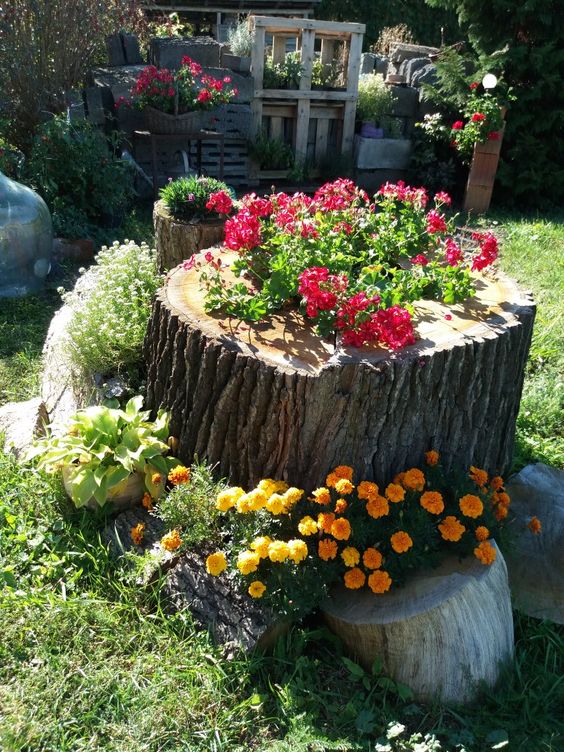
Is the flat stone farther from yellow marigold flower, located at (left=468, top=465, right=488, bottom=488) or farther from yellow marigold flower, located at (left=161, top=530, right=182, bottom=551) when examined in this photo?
yellow marigold flower, located at (left=161, top=530, right=182, bottom=551)

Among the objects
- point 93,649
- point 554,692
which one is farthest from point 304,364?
point 554,692

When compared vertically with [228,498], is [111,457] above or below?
below

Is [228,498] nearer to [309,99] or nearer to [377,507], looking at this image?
[377,507]

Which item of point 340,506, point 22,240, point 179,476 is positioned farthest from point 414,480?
point 22,240

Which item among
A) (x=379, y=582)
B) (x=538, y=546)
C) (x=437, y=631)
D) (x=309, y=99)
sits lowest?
(x=538, y=546)

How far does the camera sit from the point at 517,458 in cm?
355

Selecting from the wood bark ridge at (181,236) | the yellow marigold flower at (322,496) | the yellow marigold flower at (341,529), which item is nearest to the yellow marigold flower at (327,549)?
the yellow marigold flower at (341,529)

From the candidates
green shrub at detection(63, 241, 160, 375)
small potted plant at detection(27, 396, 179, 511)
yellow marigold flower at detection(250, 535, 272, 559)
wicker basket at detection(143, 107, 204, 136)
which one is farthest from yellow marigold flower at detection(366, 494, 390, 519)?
wicker basket at detection(143, 107, 204, 136)

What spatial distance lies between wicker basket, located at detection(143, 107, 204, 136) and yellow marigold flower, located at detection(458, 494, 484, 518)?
5.48 meters

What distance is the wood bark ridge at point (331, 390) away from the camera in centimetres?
253

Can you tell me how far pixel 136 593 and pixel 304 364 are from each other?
3.54 feet

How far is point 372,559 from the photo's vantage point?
7.89ft

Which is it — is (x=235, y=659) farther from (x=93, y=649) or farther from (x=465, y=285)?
(x=465, y=285)

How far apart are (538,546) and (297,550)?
1.20 metres
